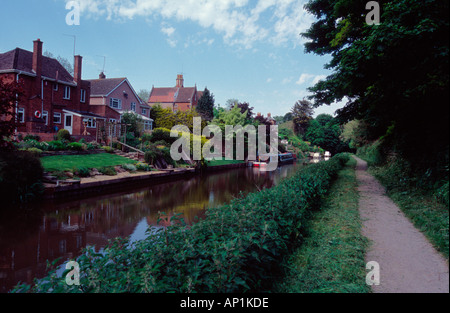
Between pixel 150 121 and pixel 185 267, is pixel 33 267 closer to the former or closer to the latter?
pixel 185 267

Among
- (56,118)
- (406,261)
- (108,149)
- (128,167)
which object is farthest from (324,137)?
(406,261)

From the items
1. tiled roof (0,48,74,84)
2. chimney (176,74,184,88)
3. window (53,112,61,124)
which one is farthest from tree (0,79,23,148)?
chimney (176,74,184,88)

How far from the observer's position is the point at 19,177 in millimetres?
9711

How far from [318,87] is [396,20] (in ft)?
41.0

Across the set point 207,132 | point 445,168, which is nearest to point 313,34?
point 445,168

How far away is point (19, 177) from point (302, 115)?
193 ft

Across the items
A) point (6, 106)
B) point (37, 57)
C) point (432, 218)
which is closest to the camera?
point (432, 218)

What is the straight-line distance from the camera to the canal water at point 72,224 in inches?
216

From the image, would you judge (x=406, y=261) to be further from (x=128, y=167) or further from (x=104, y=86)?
(x=104, y=86)

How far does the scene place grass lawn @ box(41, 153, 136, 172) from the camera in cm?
1349

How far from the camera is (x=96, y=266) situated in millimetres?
2770

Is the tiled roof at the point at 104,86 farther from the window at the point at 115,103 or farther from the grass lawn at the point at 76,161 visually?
the grass lawn at the point at 76,161

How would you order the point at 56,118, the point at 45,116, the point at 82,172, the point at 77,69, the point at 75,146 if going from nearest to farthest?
the point at 82,172 < the point at 75,146 < the point at 45,116 < the point at 56,118 < the point at 77,69
